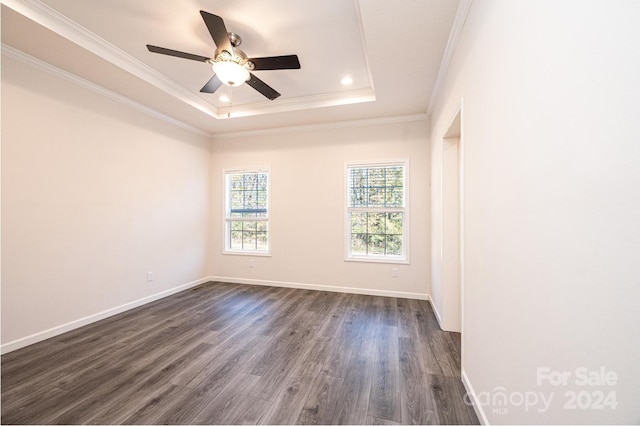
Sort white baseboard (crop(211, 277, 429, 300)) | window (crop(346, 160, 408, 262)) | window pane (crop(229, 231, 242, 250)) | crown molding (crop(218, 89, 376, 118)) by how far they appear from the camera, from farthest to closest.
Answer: window pane (crop(229, 231, 242, 250)) < window (crop(346, 160, 408, 262)) < white baseboard (crop(211, 277, 429, 300)) < crown molding (crop(218, 89, 376, 118))

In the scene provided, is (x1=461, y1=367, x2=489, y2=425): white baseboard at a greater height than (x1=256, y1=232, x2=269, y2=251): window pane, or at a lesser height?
lesser

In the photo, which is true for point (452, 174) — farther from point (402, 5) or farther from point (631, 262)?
point (631, 262)

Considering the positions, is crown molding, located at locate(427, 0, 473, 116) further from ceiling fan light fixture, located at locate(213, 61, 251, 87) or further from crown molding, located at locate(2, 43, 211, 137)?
crown molding, located at locate(2, 43, 211, 137)

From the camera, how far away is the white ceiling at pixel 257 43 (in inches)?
77.2

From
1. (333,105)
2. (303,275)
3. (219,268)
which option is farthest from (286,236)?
(333,105)

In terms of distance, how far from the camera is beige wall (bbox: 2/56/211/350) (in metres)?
2.30

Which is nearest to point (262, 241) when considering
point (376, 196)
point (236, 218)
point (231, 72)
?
point (236, 218)

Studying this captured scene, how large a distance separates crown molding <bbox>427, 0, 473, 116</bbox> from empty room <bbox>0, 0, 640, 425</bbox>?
17mm

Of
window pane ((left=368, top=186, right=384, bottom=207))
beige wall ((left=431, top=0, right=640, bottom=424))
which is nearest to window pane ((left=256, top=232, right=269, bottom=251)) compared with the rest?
window pane ((left=368, top=186, right=384, bottom=207))

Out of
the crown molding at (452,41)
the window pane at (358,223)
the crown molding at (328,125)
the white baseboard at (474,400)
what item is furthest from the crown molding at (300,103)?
the white baseboard at (474,400)

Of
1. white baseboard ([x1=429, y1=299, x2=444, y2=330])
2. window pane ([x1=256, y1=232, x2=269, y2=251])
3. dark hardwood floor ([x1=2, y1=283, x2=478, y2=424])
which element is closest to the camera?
dark hardwood floor ([x1=2, y1=283, x2=478, y2=424])

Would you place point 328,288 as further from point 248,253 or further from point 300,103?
point 300,103

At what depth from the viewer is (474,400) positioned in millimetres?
1604

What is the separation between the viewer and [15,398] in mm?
1676
